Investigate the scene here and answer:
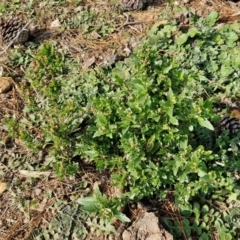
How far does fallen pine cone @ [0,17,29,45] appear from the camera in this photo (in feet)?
10.3

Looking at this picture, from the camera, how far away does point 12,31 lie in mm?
3137

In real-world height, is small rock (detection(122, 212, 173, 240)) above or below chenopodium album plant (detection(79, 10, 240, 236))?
below

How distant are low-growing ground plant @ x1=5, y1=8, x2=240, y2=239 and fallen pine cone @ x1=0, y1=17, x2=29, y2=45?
0.68 meters

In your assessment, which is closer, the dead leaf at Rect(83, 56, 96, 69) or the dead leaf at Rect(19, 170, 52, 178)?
the dead leaf at Rect(19, 170, 52, 178)

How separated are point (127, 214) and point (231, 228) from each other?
58 cm

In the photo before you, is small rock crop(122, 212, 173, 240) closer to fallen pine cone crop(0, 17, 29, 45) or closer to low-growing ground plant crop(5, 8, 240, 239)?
low-growing ground plant crop(5, 8, 240, 239)

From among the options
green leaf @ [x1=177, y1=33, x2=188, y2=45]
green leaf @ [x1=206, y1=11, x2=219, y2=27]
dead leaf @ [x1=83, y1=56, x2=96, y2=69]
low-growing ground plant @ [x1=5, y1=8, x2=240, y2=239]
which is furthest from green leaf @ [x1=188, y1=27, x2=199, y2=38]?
dead leaf @ [x1=83, y1=56, x2=96, y2=69]

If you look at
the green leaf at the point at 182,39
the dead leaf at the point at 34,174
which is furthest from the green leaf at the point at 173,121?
the green leaf at the point at 182,39

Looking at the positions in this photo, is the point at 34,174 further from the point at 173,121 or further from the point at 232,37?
the point at 232,37

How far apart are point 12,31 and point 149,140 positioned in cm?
154

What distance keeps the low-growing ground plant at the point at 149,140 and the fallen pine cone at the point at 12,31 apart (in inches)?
26.9

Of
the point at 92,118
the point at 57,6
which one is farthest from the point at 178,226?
the point at 57,6

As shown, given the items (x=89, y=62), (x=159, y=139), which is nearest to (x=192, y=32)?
(x=89, y=62)

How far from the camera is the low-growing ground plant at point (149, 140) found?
83.7 inches
